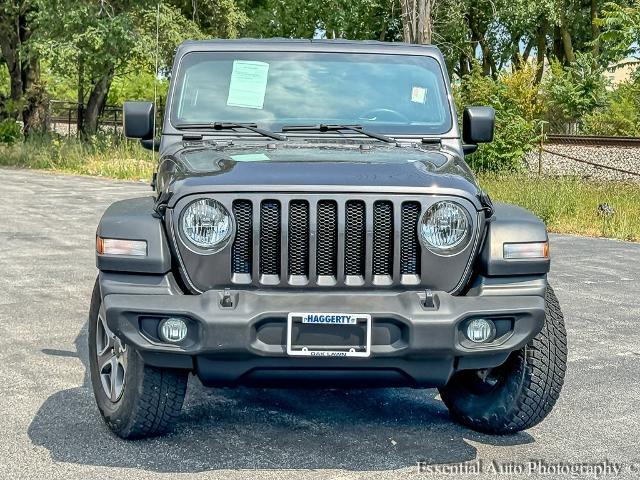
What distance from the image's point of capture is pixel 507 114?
23125mm

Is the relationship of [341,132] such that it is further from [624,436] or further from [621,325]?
[621,325]

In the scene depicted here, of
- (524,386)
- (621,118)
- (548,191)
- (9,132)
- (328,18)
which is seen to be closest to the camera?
(524,386)

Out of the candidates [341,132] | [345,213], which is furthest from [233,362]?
[341,132]

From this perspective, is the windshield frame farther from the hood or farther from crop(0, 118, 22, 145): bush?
crop(0, 118, 22, 145): bush

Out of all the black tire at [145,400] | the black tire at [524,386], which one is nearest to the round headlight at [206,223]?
the black tire at [145,400]

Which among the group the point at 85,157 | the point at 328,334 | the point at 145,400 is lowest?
the point at 85,157

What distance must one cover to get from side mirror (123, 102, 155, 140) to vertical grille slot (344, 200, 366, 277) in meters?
2.04

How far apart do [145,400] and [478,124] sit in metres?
2.69

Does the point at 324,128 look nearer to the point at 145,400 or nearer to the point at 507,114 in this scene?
the point at 145,400

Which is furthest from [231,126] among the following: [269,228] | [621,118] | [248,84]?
[621,118]

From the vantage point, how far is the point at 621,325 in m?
8.24

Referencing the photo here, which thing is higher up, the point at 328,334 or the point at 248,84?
the point at 248,84

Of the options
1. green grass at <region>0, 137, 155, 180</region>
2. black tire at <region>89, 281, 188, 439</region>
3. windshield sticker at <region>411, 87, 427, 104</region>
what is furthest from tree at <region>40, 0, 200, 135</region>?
black tire at <region>89, 281, 188, 439</region>

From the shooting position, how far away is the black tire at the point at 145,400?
187 inches
